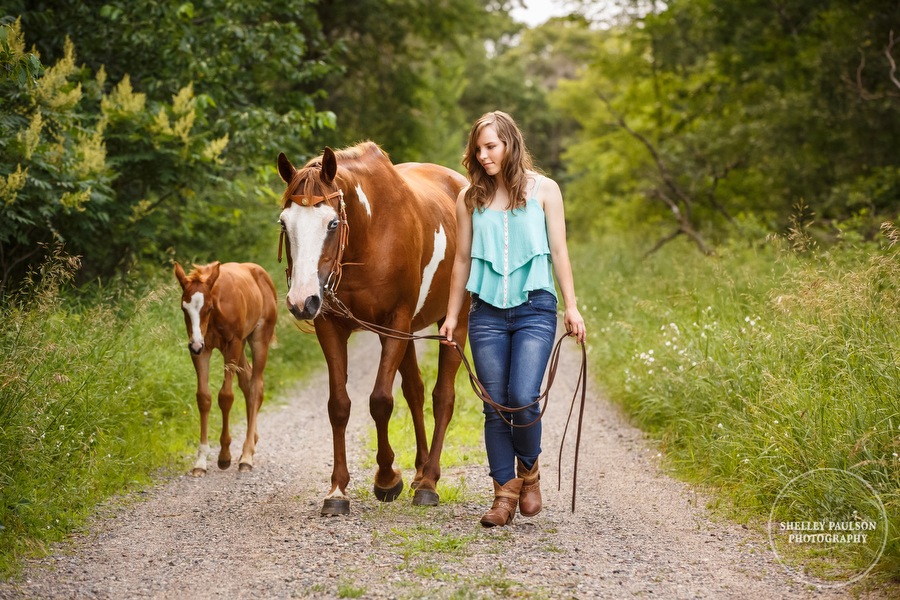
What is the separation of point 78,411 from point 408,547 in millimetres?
2858

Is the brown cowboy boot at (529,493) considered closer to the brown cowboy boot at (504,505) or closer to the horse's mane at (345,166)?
the brown cowboy boot at (504,505)

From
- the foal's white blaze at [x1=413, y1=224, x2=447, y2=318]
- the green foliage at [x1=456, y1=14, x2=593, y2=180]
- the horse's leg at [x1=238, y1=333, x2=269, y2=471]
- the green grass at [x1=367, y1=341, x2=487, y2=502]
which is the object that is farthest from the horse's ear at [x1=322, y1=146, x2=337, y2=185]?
the green foliage at [x1=456, y1=14, x2=593, y2=180]

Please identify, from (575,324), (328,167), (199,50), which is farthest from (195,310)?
(199,50)

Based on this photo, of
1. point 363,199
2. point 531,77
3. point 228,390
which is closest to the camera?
point 363,199

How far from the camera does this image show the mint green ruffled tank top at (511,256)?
503 cm

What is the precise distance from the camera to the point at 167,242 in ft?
40.1

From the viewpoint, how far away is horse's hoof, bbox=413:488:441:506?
5.75 m

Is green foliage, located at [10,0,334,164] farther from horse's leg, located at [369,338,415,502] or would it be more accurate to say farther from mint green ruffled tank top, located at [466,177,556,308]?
mint green ruffled tank top, located at [466,177,556,308]

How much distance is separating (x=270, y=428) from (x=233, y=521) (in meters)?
3.70

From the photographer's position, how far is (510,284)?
16.6 ft

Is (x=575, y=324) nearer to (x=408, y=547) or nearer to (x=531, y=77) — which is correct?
(x=408, y=547)

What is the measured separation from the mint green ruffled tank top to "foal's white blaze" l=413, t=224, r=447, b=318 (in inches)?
41.5

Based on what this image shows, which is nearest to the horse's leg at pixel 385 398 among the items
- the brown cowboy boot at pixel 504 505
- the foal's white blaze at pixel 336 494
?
the foal's white blaze at pixel 336 494

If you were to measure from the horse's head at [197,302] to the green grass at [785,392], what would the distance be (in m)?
3.92
